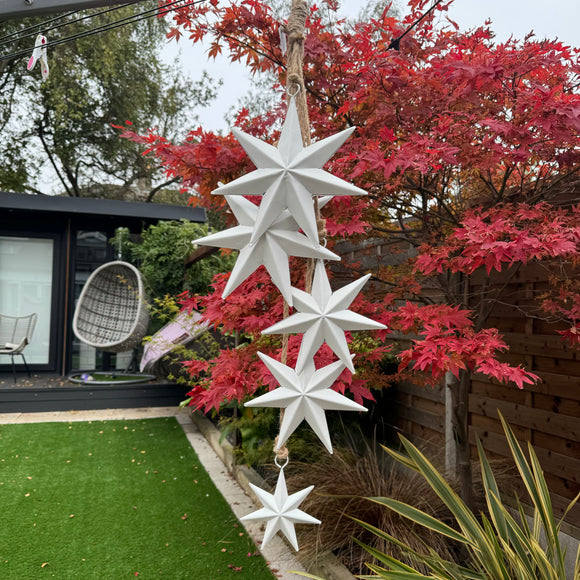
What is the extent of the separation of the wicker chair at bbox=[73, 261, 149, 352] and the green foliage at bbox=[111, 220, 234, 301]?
0.85 ft

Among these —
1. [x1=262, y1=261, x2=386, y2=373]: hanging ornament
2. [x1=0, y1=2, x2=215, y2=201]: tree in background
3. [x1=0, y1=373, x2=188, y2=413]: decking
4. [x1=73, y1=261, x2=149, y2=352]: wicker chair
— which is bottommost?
[x1=0, y1=373, x2=188, y2=413]: decking

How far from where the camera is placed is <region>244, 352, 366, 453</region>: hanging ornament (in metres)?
0.72

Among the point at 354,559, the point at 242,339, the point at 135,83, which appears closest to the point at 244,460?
the point at 242,339

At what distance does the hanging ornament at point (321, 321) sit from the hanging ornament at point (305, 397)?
22mm

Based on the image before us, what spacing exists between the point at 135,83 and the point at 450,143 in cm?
1105

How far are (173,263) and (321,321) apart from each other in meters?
6.29

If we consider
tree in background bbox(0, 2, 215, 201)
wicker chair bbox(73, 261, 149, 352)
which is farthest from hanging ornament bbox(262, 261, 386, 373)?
tree in background bbox(0, 2, 215, 201)

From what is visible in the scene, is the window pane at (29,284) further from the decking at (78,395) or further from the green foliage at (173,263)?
the green foliage at (173,263)

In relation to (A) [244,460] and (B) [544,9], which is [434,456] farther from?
(B) [544,9]

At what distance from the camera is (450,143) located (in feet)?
5.97

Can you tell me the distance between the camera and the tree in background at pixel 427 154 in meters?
1.61

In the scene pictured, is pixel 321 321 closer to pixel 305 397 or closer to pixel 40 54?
pixel 305 397

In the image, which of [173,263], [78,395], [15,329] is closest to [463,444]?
[78,395]

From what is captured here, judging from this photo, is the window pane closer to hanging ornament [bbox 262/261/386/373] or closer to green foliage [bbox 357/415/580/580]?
green foliage [bbox 357/415/580/580]
